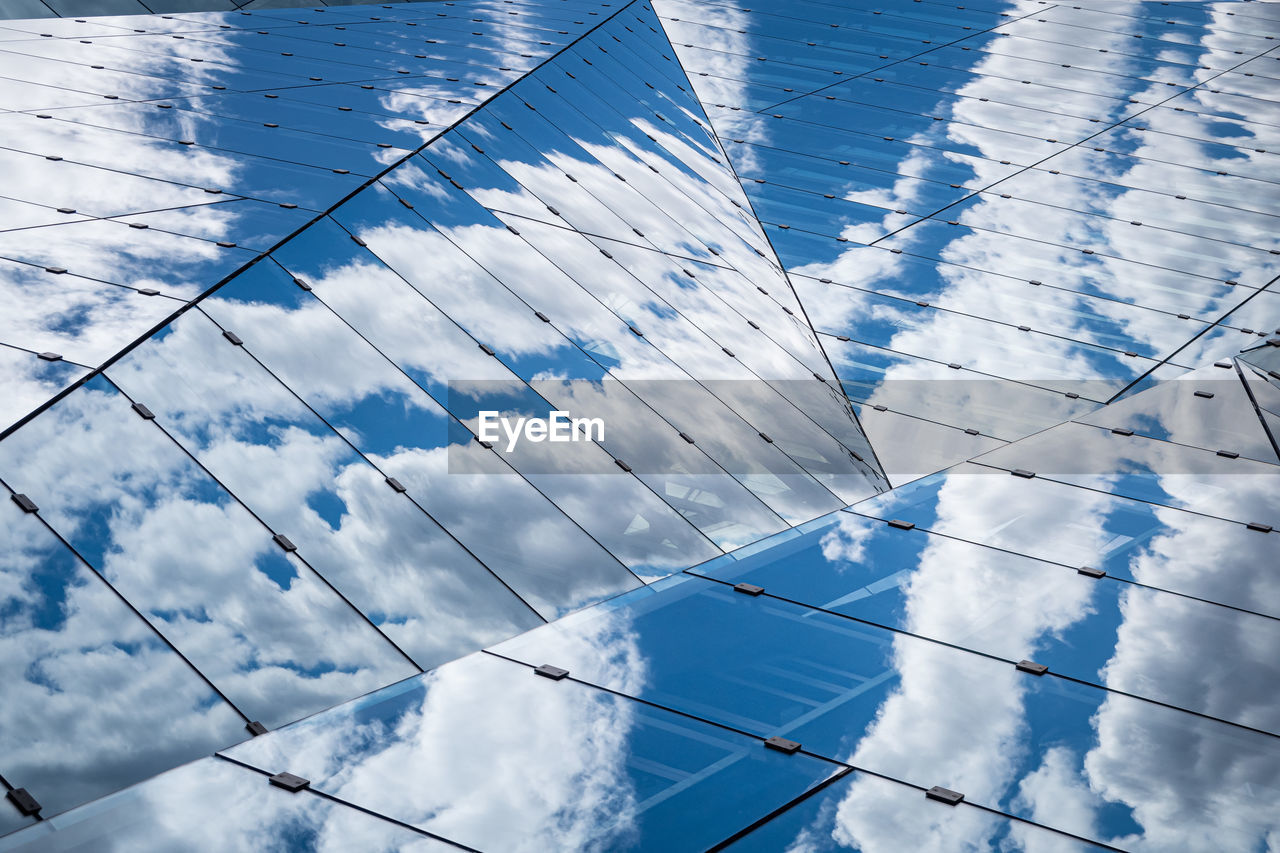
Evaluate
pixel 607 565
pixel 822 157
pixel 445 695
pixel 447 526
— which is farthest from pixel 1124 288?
pixel 445 695

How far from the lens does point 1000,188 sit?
65.5 ft

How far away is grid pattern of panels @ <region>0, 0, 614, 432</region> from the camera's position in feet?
32.3

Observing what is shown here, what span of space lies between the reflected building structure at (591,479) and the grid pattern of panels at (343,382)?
45 mm

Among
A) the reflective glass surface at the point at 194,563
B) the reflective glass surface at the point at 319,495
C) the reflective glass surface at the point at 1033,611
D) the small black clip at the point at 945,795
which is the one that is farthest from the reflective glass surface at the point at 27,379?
the small black clip at the point at 945,795

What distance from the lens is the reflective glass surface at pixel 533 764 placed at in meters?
6.78

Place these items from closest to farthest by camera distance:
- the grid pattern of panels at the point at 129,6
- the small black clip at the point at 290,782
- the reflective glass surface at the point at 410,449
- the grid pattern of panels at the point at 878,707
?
the small black clip at the point at 290,782, the grid pattern of panels at the point at 878,707, the reflective glass surface at the point at 410,449, the grid pattern of panels at the point at 129,6

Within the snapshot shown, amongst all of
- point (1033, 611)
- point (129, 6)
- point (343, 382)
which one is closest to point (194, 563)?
point (343, 382)

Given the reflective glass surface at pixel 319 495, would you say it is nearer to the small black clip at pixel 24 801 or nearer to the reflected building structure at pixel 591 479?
the reflected building structure at pixel 591 479

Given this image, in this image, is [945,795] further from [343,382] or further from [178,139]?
[178,139]

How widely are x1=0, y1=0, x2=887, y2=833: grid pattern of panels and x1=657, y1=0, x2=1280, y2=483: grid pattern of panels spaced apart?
1.34m

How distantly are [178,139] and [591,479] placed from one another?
772 cm

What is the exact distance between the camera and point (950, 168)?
2072 centimetres

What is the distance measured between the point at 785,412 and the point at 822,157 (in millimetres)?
8948

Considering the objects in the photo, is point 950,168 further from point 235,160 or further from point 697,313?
point 235,160
